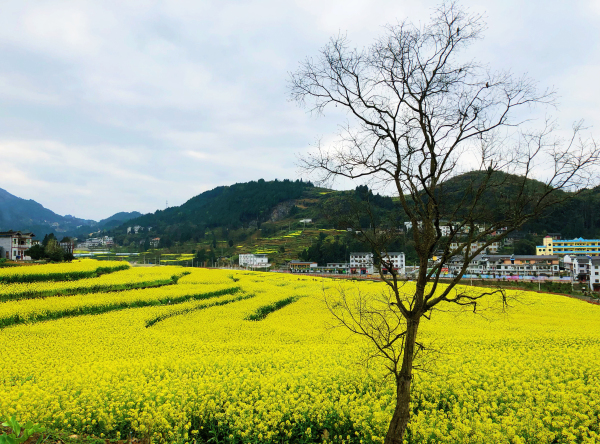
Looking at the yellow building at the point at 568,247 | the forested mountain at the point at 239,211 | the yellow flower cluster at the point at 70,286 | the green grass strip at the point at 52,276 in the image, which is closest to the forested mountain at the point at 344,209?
the forested mountain at the point at 239,211

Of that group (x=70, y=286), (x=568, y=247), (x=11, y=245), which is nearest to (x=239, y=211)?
(x=11, y=245)

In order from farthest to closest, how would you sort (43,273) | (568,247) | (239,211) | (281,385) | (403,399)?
(239,211) → (568,247) → (43,273) → (281,385) → (403,399)

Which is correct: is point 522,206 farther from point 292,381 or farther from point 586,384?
point 586,384

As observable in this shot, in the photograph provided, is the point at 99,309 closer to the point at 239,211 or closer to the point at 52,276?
the point at 52,276

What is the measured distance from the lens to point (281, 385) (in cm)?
780

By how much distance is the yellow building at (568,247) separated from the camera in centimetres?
7631

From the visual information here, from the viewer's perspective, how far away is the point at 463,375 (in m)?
A: 8.61

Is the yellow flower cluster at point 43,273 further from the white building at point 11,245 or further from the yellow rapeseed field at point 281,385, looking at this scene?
the white building at point 11,245

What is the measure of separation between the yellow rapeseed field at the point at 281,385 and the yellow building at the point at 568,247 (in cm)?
7708

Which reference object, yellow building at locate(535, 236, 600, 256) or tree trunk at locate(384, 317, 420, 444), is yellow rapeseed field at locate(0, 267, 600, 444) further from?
yellow building at locate(535, 236, 600, 256)

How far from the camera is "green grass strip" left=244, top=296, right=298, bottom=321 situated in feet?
63.1

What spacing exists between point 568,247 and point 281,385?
93009 mm

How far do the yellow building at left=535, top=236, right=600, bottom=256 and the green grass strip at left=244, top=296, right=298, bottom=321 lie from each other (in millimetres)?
74645

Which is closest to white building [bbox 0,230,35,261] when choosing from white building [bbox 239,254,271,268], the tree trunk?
the tree trunk
